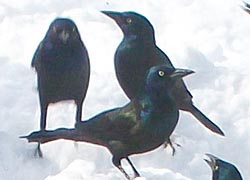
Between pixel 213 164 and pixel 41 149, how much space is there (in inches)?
53.4

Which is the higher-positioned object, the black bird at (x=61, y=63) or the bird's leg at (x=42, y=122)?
the black bird at (x=61, y=63)

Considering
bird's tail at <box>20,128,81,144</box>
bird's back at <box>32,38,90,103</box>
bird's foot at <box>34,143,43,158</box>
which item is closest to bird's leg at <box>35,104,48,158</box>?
bird's foot at <box>34,143,43,158</box>

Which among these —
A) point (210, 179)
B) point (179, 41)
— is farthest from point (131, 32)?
point (179, 41)

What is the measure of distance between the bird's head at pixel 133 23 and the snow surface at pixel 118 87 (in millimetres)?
653

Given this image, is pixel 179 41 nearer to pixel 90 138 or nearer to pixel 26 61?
pixel 26 61

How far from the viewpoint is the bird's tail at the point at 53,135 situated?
755cm

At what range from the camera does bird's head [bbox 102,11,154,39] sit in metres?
8.13

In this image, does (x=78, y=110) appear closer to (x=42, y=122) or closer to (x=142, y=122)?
(x=42, y=122)

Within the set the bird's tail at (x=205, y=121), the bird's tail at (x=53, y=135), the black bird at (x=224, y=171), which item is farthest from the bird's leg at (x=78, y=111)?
the black bird at (x=224, y=171)

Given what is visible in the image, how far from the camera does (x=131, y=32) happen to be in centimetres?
817

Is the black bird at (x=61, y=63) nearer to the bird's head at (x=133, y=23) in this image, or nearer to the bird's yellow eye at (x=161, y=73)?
the bird's head at (x=133, y=23)

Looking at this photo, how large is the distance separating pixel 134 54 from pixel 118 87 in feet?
2.82

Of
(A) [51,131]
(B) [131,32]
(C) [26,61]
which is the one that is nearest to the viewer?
(A) [51,131]

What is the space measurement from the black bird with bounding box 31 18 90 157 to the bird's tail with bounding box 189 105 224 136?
2.65 ft
